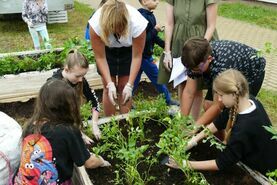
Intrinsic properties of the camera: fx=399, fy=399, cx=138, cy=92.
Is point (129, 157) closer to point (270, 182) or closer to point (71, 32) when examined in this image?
point (270, 182)

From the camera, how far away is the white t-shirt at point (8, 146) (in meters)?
2.74

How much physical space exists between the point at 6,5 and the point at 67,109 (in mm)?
6206

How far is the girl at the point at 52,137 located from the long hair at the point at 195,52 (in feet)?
2.79

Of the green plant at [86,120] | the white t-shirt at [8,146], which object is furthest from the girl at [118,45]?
the white t-shirt at [8,146]

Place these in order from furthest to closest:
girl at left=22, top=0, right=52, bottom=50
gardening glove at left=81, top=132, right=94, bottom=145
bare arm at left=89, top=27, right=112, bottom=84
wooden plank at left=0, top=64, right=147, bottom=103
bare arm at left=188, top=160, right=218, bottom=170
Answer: girl at left=22, top=0, right=52, bottom=50, wooden plank at left=0, top=64, right=147, bottom=103, bare arm at left=89, top=27, right=112, bottom=84, gardening glove at left=81, top=132, right=94, bottom=145, bare arm at left=188, top=160, right=218, bottom=170

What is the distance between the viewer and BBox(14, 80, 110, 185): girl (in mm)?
2248

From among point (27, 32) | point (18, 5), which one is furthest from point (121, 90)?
point (27, 32)

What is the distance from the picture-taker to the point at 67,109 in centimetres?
228

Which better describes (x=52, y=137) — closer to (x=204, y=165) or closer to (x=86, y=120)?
(x=86, y=120)

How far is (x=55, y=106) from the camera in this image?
88.3 inches

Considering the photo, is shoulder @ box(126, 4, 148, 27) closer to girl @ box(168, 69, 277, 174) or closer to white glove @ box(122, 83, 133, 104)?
white glove @ box(122, 83, 133, 104)

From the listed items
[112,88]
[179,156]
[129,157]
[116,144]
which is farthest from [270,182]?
[112,88]

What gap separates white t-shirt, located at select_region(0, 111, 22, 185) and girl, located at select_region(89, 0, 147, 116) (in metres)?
0.83

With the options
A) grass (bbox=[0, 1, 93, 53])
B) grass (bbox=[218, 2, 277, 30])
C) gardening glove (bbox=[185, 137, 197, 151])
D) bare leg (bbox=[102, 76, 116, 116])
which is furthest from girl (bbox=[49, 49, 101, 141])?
grass (bbox=[218, 2, 277, 30])
